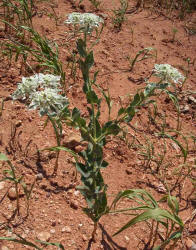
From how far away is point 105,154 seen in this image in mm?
2273

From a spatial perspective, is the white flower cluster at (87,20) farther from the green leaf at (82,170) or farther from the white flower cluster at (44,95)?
the green leaf at (82,170)

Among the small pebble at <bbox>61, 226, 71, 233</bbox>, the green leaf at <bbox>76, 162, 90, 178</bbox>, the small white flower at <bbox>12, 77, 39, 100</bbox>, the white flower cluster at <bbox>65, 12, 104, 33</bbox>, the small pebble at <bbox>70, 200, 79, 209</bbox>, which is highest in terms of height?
the white flower cluster at <bbox>65, 12, 104, 33</bbox>

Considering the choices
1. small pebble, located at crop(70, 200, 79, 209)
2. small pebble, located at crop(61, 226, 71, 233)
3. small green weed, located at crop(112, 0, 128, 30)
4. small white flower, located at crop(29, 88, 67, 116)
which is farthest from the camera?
small green weed, located at crop(112, 0, 128, 30)

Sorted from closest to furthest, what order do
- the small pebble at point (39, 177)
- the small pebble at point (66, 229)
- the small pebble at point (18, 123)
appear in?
the small pebble at point (66, 229) → the small pebble at point (39, 177) → the small pebble at point (18, 123)

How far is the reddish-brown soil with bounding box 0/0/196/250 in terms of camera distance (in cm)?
175

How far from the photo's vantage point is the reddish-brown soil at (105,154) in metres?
1.75

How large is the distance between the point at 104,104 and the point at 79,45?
821mm

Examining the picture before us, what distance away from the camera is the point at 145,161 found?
2301 mm

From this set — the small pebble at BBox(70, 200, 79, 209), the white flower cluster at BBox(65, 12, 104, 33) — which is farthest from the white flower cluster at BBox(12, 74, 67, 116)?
the small pebble at BBox(70, 200, 79, 209)

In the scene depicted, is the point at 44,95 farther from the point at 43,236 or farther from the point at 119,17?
the point at 119,17

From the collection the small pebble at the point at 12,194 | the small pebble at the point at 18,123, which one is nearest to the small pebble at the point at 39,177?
the small pebble at the point at 12,194

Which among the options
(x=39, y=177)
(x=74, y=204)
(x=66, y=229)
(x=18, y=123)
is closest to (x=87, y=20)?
(x=18, y=123)

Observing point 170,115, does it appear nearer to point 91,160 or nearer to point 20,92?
point 91,160

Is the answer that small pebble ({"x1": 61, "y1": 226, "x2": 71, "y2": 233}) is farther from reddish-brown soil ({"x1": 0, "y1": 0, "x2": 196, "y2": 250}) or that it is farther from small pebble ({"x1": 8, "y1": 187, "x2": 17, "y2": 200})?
small pebble ({"x1": 8, "y1": 187, "x2": 17, "y2": 200})
